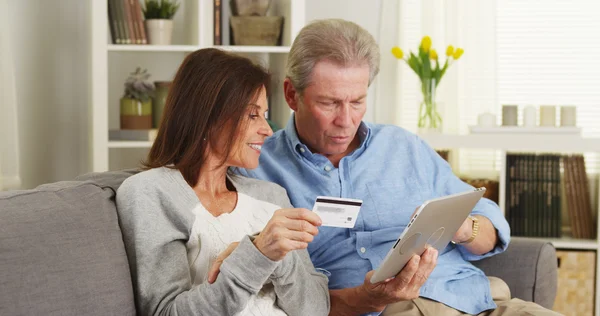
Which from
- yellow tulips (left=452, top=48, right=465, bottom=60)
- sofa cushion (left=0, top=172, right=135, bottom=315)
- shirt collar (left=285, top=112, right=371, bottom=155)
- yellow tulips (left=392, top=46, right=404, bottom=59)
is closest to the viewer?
sofa cushion (left=0, top=172, right=135, bottom=315)

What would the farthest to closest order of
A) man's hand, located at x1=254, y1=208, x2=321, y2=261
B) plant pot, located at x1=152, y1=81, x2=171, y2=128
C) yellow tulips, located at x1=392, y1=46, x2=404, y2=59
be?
yellow tulips, located at x1=392, y1=46, x2=404, y2=59 → plant pot, located at x1=152, y1=81, x2=171, y2=128 → man's hand, located at x1=254, y1=208, x2=321, y2=261

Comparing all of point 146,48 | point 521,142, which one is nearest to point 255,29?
point 146,48

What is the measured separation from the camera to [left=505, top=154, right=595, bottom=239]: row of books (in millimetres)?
3562

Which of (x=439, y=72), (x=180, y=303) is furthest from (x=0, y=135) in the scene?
(x=439, y=72)

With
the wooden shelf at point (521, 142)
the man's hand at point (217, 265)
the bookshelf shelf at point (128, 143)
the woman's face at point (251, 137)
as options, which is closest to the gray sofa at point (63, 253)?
the man's hand at point (217, 265)

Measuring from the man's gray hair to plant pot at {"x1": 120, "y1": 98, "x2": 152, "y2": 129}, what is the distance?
56.8 inches

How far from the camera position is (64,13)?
11.9 ft

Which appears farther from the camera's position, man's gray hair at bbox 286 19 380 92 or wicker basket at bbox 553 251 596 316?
wicker basket at bbox 553 251 596 316

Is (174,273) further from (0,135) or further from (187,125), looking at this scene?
(0,135)

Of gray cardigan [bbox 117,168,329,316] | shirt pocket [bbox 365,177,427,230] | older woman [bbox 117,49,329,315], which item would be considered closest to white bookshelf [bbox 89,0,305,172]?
shirt pocket [bbox 365,177,427,230]

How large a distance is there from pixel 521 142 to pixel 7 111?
6.88ft

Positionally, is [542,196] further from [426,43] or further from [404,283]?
[404,283]

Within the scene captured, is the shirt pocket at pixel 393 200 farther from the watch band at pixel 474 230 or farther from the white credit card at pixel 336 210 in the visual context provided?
the white credit card at pixel 336 210

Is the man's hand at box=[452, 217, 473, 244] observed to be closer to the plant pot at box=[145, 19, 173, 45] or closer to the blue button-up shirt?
the blue button-up shirt
